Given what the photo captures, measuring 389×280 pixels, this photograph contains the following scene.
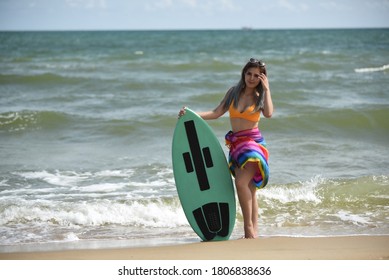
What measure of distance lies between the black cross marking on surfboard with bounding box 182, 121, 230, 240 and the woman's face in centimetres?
72

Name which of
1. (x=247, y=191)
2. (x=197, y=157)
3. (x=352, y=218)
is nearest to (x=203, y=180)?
(x=197, y=157)

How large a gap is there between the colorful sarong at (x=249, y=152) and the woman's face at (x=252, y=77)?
0.37m

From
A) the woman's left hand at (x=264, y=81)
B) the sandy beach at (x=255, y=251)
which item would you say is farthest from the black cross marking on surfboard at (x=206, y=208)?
the woman's left hand at (x=264, y=81)

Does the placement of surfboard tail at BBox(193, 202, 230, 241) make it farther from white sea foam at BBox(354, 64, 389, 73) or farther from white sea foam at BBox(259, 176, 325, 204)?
white sea foam at BBox(354, 64, 389, 73)

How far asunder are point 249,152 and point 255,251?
761 mm

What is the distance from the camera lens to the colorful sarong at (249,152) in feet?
14.0

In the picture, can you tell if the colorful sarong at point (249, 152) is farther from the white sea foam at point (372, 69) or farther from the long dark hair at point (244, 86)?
the white sea foam at point (372, 69)

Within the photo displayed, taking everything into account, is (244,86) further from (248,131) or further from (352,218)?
(352,218)

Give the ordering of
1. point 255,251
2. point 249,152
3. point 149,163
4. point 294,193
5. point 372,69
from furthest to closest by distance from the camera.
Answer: point 372,69, point 149,163, point 294,193, point 249,152, point 255,251

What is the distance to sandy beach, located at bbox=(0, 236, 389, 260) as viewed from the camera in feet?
12.8

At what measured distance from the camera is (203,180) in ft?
15.3

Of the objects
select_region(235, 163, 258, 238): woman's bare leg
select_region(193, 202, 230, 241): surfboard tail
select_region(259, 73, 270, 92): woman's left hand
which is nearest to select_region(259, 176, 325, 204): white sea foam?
select_region(193, 202, 230, 241): surfboard tail
